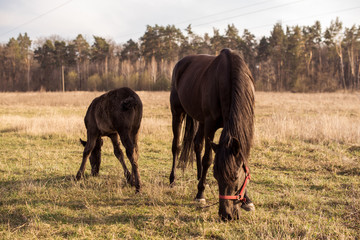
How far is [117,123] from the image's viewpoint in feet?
15.6

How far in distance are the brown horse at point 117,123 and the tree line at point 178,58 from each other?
42.0m

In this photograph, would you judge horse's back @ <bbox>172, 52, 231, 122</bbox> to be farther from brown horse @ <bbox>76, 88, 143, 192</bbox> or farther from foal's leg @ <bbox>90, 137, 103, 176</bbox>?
foal's leg @ <bbox>90, 137, 103, 176</bbox>

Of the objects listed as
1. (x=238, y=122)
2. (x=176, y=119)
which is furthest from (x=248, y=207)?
(x=176, y=119)

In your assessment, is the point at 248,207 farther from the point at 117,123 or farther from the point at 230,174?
the point at 117,123

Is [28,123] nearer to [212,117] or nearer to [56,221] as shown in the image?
[56,221]

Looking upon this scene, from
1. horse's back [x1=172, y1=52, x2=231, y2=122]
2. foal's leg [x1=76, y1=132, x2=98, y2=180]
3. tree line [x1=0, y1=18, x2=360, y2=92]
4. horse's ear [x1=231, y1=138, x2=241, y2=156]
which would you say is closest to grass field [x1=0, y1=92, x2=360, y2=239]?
foal's leg [x1=76, y1=132, x2=98, y2=180]

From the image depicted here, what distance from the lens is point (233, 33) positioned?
50.4 m

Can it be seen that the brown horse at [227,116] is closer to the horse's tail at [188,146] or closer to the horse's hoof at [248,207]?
the horse's hoof at [248,207]

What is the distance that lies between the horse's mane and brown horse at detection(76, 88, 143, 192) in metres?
2.01

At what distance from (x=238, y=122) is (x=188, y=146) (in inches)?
102

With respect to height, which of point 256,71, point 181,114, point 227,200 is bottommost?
point 227,200

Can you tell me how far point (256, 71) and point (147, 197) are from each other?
5241 cm

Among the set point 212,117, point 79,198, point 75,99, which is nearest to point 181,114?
point 212,117

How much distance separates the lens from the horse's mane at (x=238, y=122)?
2878 mm
